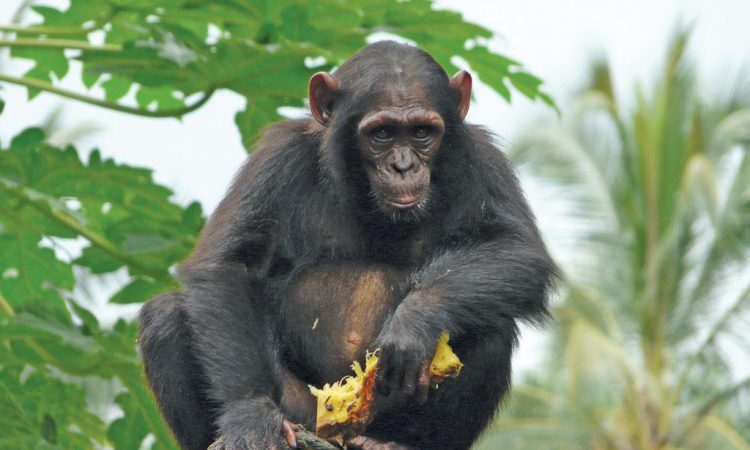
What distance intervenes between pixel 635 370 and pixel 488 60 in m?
25.5

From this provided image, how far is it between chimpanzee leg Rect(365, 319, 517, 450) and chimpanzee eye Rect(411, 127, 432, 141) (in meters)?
0.98

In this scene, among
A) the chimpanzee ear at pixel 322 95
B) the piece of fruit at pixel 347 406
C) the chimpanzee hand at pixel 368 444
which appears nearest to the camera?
the piece of fruit at pixel 347 406

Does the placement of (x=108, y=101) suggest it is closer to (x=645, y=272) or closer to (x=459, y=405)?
(x=459, y=405)

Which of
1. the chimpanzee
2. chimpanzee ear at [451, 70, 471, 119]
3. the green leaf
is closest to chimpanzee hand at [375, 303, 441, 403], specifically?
the chimpanzee

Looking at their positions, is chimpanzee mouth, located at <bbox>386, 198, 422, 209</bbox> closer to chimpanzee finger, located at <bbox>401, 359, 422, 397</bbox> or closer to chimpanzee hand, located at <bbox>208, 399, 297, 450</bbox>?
chimpanzee finger, located at <bbox>401, 359, 422, 397</bbox>

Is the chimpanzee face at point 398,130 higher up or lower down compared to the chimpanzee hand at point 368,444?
higher up

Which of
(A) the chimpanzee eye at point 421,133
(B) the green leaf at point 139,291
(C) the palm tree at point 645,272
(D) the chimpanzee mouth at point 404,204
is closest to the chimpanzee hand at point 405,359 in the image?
(D) the chimpanzee mouth at point 404,204

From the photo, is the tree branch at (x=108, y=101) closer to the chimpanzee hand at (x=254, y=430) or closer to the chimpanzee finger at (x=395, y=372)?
the chimpanzee hand at (x=254, y=430)

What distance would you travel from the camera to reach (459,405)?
659 cm

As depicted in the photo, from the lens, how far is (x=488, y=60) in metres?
8.02

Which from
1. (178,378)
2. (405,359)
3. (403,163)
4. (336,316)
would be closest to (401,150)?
(403,163)

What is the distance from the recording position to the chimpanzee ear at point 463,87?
6848mm

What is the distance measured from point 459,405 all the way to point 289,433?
1016 millimetres

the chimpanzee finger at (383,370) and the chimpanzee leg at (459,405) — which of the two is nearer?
the chimpanzee finger at (383,370)
